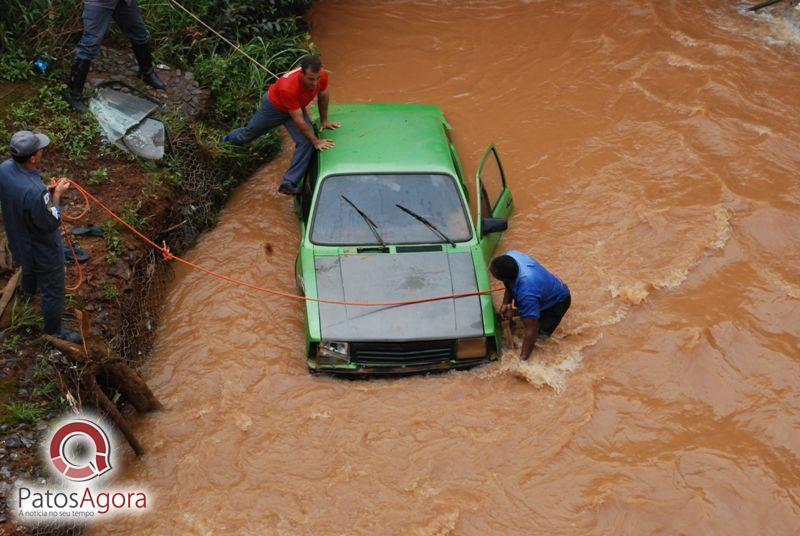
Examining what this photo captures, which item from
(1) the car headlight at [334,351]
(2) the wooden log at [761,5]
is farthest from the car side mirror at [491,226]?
(2) the wooden log at [761,5]

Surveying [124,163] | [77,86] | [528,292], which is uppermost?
[77,86]

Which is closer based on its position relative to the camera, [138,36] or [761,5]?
[138,36]

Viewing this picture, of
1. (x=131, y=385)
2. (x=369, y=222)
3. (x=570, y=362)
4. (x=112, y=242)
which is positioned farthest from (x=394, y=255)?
(x=112, y=242)

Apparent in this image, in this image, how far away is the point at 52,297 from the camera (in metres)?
5.20

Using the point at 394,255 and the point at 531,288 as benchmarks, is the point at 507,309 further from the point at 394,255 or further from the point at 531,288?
the point at 394,255

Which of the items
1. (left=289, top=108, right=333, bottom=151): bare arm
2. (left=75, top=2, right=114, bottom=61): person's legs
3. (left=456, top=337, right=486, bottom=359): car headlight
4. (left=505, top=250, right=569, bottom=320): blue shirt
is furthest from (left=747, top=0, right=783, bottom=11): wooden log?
(left=75, top=2, right=114, bottom=61): person's legs

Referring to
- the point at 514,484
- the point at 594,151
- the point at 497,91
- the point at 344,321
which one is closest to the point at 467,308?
the point at 344,321

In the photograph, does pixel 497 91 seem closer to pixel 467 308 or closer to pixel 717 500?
pixel 467 308

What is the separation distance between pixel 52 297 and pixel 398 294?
2.51 meters

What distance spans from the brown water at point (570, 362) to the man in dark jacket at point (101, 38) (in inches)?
68.5

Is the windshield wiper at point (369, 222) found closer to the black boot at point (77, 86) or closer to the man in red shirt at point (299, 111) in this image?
the man in red shirt at point (299, 111)

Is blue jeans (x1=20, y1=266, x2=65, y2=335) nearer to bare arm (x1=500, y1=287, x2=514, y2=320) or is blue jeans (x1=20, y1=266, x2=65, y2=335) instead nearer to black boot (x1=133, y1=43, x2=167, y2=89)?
bare arm (x1=500, y1=287, x2=514, y2=320)

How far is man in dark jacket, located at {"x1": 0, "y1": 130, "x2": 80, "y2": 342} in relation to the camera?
477cm

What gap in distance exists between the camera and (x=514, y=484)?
5.35m
